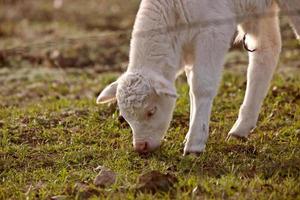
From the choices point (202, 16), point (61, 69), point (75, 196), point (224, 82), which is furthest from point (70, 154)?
point (61, 69)

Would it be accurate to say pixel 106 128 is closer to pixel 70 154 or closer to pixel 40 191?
pixel 70 154

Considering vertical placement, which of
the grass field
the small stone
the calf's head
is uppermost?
the calf's head

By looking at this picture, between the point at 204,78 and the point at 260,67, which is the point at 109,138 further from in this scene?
the point at 260,67

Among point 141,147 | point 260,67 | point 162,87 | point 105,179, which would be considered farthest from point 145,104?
point 260,67

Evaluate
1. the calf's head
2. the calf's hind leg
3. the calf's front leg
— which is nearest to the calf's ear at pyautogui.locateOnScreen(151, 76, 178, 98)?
the calf's head

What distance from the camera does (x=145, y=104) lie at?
670 centimetres

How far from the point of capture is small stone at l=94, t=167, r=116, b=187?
5.84 meters

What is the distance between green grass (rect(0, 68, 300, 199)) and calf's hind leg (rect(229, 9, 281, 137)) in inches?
8.7

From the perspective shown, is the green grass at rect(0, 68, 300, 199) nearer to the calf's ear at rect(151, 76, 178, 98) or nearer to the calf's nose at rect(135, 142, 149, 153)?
the calf's nose at rect(135, 142, 149, 153)

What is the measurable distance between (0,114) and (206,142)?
9.10 ft

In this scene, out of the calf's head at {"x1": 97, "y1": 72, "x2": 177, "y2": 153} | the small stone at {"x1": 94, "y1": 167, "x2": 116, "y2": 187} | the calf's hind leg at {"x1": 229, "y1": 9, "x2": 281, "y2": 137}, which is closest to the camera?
the small stone at {"x1": 94, "y1": 167, "x2": 116, "y2": 187}

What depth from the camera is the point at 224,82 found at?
404 inches

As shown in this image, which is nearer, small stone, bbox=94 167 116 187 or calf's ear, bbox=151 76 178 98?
small stone, bbox=94 167 116 187

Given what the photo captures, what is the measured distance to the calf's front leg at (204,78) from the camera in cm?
673
